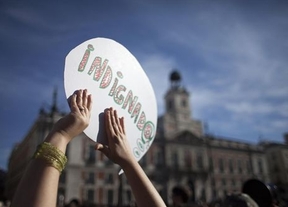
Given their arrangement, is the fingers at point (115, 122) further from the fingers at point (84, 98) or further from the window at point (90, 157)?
the window at point (90, 157)

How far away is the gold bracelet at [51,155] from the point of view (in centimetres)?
78

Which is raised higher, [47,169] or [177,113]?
[177,113]

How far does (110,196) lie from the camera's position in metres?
28.9

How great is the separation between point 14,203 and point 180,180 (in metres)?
35.3

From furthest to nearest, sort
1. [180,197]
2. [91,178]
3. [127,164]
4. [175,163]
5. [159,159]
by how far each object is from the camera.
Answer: [175,163]
[159,159]
[91,178]
[180,197]
[127,164]

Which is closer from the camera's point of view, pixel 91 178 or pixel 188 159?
pixel 91 178

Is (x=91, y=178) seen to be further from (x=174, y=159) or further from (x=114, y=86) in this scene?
(x=114, y=86)

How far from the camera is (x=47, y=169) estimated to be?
766mm

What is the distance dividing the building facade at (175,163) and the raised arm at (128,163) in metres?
23.4

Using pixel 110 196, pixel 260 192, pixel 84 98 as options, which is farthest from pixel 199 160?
pixel 84 98

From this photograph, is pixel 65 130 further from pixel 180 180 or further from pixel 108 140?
pixel 180 180

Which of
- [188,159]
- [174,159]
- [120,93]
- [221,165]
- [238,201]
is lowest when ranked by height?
[238,201]

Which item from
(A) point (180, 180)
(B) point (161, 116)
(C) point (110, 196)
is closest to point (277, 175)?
(A) point (180, 180)

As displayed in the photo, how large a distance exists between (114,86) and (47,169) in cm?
73
